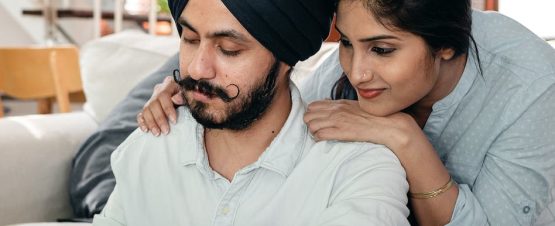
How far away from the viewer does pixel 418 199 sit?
128 centimetres

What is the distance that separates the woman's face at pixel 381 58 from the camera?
119 cm

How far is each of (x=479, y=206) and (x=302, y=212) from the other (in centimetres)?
33

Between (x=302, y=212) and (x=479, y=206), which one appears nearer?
(x=302, y=212)

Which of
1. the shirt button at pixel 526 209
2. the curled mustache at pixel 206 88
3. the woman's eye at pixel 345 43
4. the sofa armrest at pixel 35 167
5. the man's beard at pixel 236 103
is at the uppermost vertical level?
the woman's eye at pixel 345 43

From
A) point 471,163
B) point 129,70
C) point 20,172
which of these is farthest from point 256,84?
point 129,70

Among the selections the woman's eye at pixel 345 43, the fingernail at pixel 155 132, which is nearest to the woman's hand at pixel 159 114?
the fingernail at pixel 155 132

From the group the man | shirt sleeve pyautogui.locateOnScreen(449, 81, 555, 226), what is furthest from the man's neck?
shirt sleeve pyautogui.locateOnScreen(449, 81, 555, 226)

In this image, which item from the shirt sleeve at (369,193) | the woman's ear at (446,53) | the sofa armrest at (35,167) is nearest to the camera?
the shirt sleeve at (369,193)

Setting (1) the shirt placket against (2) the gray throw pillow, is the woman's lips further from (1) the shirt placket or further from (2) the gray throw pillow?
(2) the gray throw pillow

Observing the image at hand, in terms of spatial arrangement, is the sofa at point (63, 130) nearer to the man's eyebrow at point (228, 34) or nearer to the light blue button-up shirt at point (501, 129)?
the light blue button-up shirt at point (501, 129)

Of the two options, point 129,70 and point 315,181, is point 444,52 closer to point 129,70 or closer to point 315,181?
point 315,181

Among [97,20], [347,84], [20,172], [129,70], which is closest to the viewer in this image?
[347,84]

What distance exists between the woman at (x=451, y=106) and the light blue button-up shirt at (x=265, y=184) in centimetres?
3

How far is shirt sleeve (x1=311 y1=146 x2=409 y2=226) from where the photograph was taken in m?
1.06
